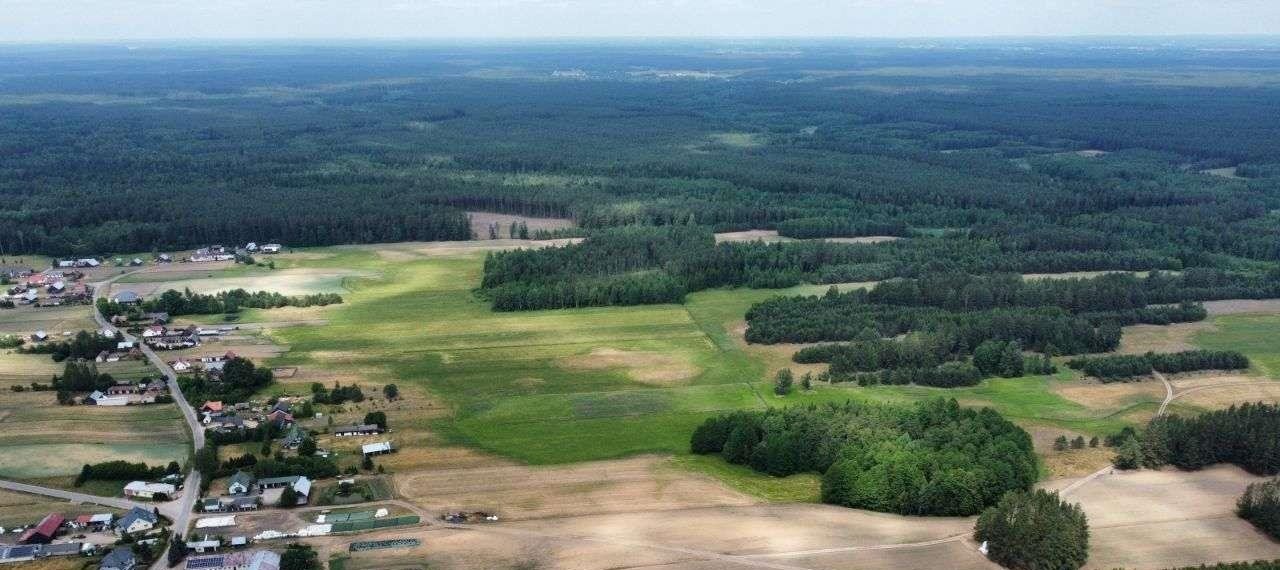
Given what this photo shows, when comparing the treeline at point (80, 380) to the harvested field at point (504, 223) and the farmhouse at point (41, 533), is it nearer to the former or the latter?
the farmhouse at point (41, 533)

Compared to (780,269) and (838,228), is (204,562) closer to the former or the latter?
(780,269)

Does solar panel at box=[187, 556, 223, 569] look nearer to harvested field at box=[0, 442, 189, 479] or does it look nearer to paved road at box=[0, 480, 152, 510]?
paved road at box=[0, 480, 152, 510]

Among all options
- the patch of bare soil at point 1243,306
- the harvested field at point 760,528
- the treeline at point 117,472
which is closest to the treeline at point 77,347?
the treeline at point 117,472

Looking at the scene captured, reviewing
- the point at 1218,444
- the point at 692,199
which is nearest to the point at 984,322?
the point at 1218,444

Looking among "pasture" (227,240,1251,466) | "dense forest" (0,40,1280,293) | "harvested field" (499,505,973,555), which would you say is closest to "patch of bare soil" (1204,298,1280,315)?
"pasture" (227,240,1251,466)

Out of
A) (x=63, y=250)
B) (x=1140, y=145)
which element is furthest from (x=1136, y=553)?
(x=1140, y=145)

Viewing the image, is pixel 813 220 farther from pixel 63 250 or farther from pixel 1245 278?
pixel 63 250
